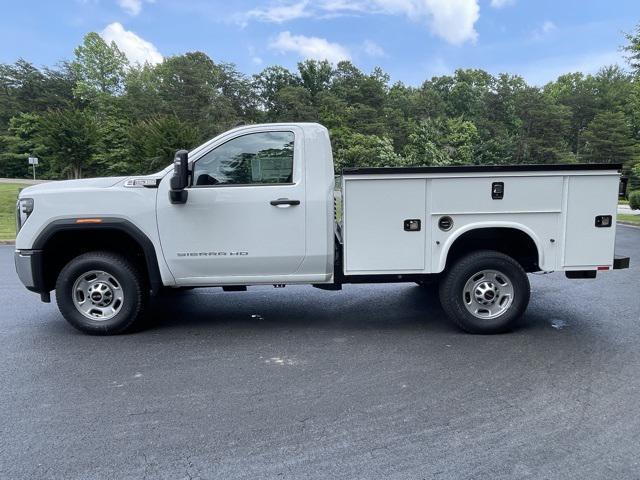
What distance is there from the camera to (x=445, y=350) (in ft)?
16.0

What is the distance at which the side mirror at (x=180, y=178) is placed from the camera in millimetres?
4820

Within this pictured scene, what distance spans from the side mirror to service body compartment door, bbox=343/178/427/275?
1606 mm

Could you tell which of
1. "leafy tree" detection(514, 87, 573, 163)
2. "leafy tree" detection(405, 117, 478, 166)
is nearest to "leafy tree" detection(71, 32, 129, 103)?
"leafy tree" detection(405, 117, 478, 166)

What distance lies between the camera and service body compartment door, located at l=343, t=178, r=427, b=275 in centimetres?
507

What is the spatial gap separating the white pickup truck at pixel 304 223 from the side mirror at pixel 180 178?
0.07 ft

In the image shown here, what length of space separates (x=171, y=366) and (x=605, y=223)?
4563 millimetres

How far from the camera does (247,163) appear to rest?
521 cm

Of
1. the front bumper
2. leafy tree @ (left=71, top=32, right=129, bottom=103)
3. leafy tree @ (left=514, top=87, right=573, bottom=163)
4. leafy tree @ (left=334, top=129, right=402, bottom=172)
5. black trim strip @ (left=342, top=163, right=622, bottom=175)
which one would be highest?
leafy tree @ (left=71, top=32, right=129, bottom=103)

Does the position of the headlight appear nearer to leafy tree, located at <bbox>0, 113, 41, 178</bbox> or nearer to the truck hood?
the truck hood

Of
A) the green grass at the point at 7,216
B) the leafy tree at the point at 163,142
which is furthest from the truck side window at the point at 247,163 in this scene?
the leafy tree at the point at 163,142

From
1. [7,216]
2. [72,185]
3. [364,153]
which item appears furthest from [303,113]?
[72,185]

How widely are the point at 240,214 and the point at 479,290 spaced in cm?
266

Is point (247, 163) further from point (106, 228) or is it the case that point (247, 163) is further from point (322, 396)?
point (322, 396)

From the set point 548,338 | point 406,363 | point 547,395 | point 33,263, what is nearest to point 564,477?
point 547,395
